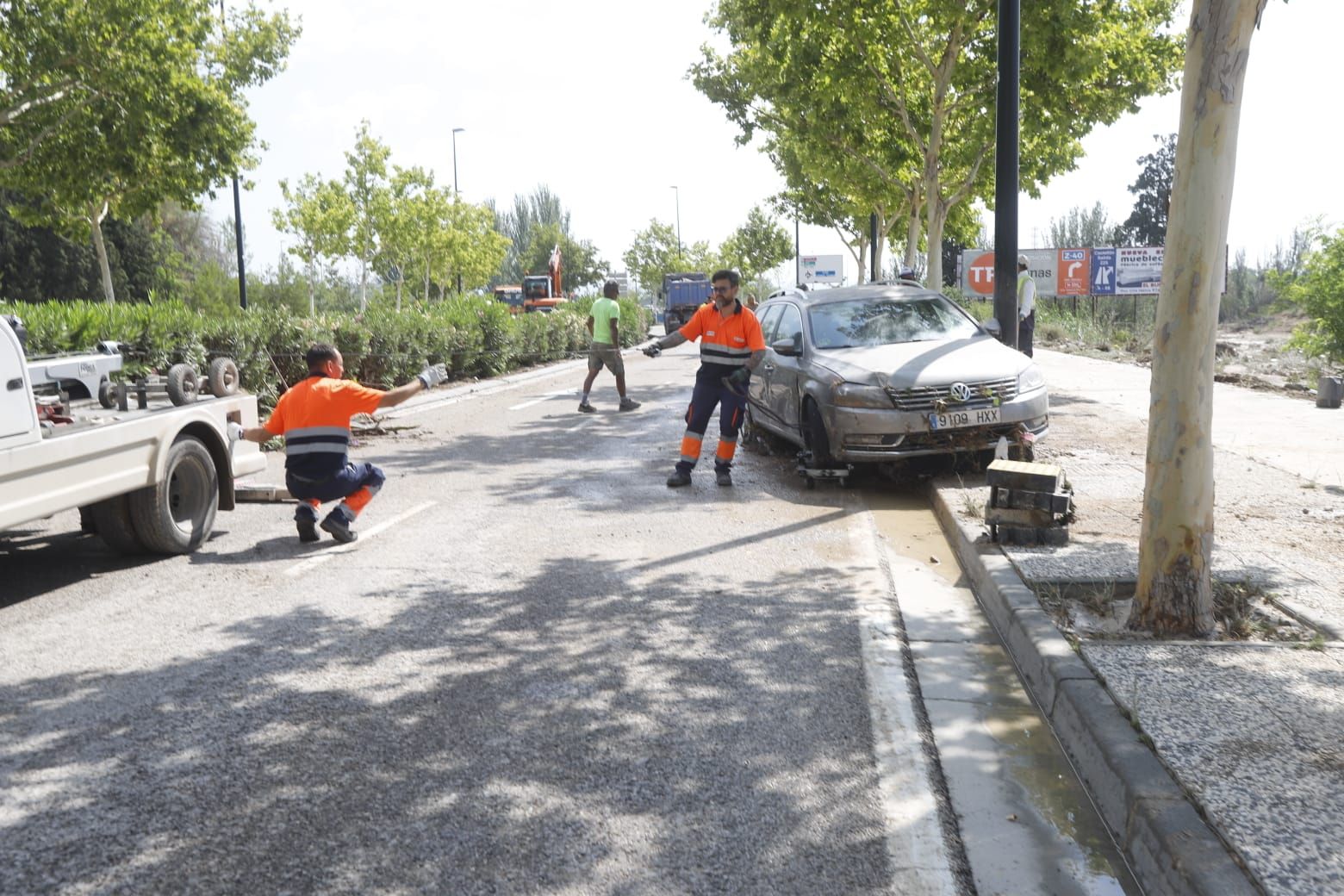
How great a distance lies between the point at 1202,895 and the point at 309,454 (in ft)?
19.3

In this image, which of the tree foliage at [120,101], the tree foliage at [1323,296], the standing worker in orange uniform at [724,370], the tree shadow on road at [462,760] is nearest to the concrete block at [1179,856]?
the tree shadow on road at [462,760]

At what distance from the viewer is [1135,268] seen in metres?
34.8

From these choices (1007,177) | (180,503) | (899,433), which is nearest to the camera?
(180,503)

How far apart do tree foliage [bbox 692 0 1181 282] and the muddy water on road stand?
12.7 meters

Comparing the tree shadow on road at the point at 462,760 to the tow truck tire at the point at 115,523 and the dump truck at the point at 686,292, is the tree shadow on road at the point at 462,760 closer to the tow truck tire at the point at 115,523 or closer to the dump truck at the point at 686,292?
the tow truck tire at the point at 115,523

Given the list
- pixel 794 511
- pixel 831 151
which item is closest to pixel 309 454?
pixel 794 511

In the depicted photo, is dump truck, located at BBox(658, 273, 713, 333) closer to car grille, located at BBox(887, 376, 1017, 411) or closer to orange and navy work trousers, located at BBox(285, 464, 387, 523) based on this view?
car grille, located at BBox(887, 376, 1017, 411)

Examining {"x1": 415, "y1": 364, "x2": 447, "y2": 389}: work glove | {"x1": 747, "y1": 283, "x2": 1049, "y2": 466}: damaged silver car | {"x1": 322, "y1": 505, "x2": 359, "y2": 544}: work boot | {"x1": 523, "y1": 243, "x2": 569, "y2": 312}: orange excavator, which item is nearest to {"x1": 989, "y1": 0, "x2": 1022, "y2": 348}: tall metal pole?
{"x1": 747, "y1": 283, "x2": 1049, "y2": 466}: damaged silver car

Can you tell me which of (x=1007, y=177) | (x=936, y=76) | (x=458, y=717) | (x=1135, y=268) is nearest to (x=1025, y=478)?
(x=458, y=717)

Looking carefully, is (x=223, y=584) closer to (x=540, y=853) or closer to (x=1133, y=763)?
(x=540, y=853)

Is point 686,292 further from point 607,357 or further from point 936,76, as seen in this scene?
point 607,357

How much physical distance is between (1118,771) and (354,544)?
525 centimetres

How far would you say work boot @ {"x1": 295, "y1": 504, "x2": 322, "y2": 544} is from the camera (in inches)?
294

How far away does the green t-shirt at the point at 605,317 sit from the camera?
1625 centimetres
